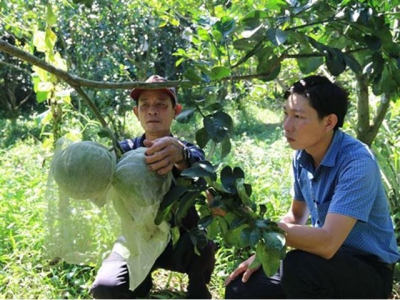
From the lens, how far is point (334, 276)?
5.70 ft

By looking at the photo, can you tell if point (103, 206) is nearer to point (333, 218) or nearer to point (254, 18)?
point (254, 18)

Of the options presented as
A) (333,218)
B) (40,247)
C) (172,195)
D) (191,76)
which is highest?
(191,76)

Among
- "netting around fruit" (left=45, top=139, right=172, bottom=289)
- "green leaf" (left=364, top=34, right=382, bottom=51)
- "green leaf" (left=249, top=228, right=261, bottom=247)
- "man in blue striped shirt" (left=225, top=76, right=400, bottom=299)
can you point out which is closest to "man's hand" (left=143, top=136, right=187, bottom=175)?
"netting around fruit" (left=45, top=139, right=172, bottom=289)

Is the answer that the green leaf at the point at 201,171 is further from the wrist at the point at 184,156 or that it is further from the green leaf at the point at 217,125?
the wrist at the point at 184,156

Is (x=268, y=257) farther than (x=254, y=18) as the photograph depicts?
No

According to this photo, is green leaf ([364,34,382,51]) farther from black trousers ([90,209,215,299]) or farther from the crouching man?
black trousers ([90,209,215,299])

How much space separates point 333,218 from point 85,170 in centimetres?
91

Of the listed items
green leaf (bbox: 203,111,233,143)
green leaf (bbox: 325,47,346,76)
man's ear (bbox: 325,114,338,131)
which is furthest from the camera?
man's ear (bbox: 325,114,338,131)

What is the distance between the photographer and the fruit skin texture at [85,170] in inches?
40.6

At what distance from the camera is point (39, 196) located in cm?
354

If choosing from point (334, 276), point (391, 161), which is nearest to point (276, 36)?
point (334, 276)

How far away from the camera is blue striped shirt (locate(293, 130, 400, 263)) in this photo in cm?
169

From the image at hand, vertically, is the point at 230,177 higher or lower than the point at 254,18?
lower

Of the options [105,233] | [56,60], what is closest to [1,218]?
[56,60]
